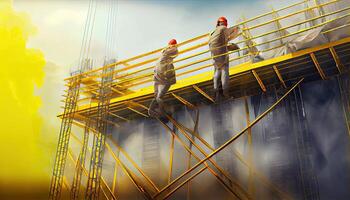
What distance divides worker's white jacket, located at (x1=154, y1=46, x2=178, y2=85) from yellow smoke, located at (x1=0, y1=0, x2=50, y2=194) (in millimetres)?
4764

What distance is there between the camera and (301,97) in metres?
6.75

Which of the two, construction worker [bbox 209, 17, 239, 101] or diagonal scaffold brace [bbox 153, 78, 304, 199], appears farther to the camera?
diagonal scaffold brace [bbox 153, 78, 304, 199]

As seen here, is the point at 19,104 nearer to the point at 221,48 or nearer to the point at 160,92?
the point at 160,92

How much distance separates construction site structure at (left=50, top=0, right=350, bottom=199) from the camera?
628cm

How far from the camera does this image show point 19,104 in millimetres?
9789

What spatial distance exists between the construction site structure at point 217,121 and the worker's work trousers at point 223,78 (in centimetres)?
35

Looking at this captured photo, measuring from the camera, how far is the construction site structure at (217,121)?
247 inches

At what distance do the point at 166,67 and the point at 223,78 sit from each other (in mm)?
1520

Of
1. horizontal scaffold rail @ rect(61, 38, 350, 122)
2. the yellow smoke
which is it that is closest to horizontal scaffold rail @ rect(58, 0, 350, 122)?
horizontal scaffold rail @ rect(61, 38, 350, 122)

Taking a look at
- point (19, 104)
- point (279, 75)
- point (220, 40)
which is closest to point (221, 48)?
point (220, 40)

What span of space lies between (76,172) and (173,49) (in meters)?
4.52

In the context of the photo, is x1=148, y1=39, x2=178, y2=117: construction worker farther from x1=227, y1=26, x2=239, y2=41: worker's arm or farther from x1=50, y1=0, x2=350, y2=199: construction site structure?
x1=227, y1=26, x2=239, y2=41: worker's arm

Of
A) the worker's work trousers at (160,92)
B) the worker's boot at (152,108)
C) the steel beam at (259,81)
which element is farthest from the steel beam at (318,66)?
the worker's boot at (152,108)

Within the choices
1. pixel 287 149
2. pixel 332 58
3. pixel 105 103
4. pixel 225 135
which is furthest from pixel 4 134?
pixel 332 58
